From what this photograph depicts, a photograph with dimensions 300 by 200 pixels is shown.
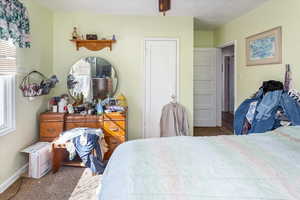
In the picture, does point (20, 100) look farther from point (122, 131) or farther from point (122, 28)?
point (122, 28)

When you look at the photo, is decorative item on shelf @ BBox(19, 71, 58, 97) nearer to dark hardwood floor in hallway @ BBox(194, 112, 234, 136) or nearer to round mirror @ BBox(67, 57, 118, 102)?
round mirror @ BBox(67, 57, 118, 102)

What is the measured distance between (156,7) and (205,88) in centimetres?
259

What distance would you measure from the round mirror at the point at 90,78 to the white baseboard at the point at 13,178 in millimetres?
1407

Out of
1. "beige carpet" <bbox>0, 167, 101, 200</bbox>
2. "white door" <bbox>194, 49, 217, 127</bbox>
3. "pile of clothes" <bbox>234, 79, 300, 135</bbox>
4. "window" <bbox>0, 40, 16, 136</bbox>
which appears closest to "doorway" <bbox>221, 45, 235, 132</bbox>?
"white door" <bbox>194, 49, 217, 127</bbox>

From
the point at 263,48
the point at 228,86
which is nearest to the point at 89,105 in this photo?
the point at 263,48

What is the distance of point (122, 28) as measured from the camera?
4059 mm

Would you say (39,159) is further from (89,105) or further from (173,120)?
(173,120)

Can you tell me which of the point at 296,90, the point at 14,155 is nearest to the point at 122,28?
the point at 14,155

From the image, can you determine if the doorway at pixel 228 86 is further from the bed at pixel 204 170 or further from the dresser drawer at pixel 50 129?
the bed at pixel 204 170

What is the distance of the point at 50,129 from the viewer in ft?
11.1

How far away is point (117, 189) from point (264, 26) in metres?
3.34

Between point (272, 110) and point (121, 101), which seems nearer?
point (272, 110)

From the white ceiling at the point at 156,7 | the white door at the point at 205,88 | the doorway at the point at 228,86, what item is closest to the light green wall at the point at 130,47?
the white ceiling at the point at 156,7

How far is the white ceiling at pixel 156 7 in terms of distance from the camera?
3373 mm
